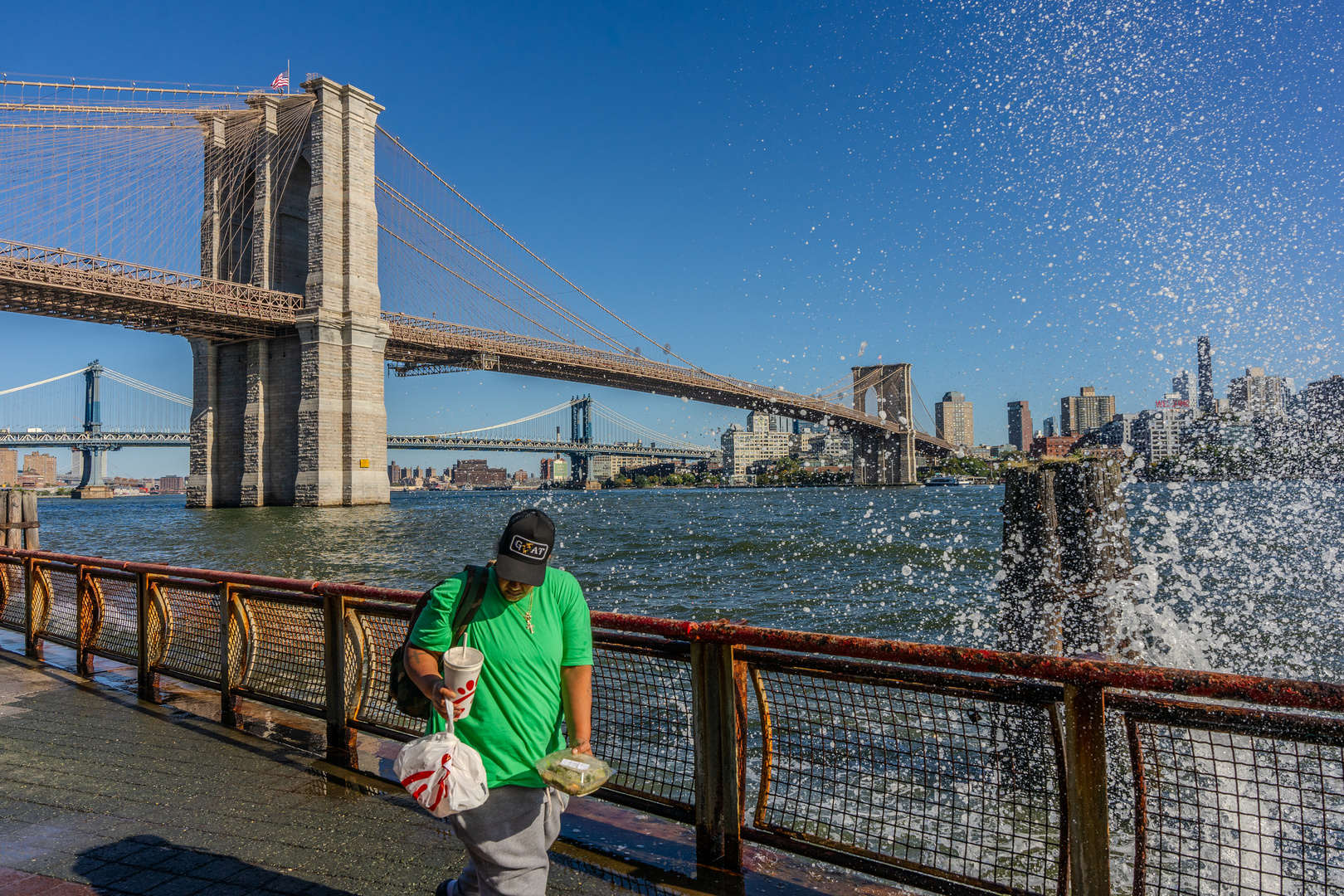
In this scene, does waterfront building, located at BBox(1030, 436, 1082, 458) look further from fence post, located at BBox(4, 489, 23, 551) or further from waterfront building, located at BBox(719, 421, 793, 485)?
waterfront building, located at BBox(719, 421, 793, 485)

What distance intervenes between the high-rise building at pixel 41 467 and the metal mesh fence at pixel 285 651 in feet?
396

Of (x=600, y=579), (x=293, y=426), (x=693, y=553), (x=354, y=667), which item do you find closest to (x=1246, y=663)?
(x=354, y=667)

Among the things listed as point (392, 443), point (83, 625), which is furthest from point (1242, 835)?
point (392, 443)

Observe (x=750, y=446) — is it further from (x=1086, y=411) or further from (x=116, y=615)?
(x=116, y=615)

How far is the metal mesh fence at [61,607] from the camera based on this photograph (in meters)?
6.55

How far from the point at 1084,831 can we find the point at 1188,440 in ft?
104

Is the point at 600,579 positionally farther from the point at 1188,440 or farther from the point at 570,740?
the point at 1188,440

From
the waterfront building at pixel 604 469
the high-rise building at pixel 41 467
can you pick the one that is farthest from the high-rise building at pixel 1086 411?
the high-rise building at pixel 41 467

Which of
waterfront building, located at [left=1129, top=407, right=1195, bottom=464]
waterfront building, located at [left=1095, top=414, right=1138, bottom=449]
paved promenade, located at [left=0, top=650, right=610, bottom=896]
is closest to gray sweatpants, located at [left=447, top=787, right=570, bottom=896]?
paved promenade, located at [left=0, top=650, right=610, bottom=896]

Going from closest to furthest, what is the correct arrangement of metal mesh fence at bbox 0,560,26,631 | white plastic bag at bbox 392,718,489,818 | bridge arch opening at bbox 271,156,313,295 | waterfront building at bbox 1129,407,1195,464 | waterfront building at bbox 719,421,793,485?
white plastic bag at bbox 392,718,489,818, metal mesh fence at bbox 0,560,26,631, waterfront building at bbox 1129,407,1195,464, bridge arch opening at bbox 271,156,313,295, waterfront building at bbox 719,421,793,485

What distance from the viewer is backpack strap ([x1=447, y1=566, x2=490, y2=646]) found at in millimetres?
2045

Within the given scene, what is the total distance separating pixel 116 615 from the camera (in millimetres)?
6016

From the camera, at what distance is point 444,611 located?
6.75 feet

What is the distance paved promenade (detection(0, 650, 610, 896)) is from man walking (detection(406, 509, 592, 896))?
2.72 ft
